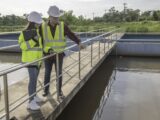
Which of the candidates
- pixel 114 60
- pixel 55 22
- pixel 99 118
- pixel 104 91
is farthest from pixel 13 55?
pixel 55 22

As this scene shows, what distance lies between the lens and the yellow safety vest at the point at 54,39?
3.88 metres

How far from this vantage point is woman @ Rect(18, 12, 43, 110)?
11.0ft

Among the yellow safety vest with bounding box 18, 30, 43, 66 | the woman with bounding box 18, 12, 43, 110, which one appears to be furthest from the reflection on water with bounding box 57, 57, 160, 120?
the yellow safety vest with bounding box 18, 30, 43, 66

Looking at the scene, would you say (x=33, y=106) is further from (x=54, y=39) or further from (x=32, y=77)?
(x=54, y=39)

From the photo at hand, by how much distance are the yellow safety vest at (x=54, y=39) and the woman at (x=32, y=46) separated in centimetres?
41

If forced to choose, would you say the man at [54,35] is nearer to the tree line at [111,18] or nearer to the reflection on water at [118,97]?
the reflection on water at [118,97]

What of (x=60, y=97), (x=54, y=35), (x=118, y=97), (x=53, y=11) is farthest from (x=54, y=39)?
(x=118, y=97)

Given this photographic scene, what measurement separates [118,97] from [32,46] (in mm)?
3486

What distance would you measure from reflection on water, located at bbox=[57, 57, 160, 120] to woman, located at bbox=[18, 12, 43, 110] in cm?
174

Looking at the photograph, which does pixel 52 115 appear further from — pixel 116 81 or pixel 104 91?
pixel 116 81

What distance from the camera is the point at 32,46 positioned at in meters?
3.41

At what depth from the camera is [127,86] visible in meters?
7.40

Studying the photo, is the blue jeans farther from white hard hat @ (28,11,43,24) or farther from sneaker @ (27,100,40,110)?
white hard hat @ (28,11,43,24)

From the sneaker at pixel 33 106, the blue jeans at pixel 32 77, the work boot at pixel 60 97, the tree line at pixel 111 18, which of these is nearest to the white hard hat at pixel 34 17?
the blue jeans at pixel 32 77
